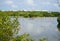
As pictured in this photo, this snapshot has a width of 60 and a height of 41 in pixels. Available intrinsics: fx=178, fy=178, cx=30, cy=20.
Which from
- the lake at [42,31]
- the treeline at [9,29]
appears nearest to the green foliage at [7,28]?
the treeline at [9,29]

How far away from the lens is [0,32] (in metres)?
4.38

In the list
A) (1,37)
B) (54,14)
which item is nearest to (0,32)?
(1,37)

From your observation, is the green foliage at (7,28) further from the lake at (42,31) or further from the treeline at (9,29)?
the lake at (42,31)

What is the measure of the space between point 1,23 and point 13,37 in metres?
0.47

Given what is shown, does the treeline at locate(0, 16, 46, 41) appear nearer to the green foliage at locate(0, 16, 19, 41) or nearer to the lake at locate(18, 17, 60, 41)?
the green foliage at locate(0, 16, 19, 41)

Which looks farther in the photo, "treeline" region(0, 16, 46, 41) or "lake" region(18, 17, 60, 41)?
"lake" region(18, 17, 60, 41)

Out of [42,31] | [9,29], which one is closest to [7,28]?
[9,29]

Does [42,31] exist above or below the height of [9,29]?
below

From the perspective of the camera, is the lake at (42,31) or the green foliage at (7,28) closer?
the green foliage at (7,28)

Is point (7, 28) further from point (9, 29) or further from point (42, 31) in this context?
point (42, 31)

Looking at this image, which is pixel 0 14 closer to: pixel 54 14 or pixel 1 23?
pixel 1 23

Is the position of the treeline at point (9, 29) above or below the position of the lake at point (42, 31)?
above

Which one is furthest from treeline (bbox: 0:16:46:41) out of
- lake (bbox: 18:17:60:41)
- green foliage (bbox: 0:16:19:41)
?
lake (bbox: 18:17:60:41)

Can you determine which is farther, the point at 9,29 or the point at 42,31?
the point at 42,31
